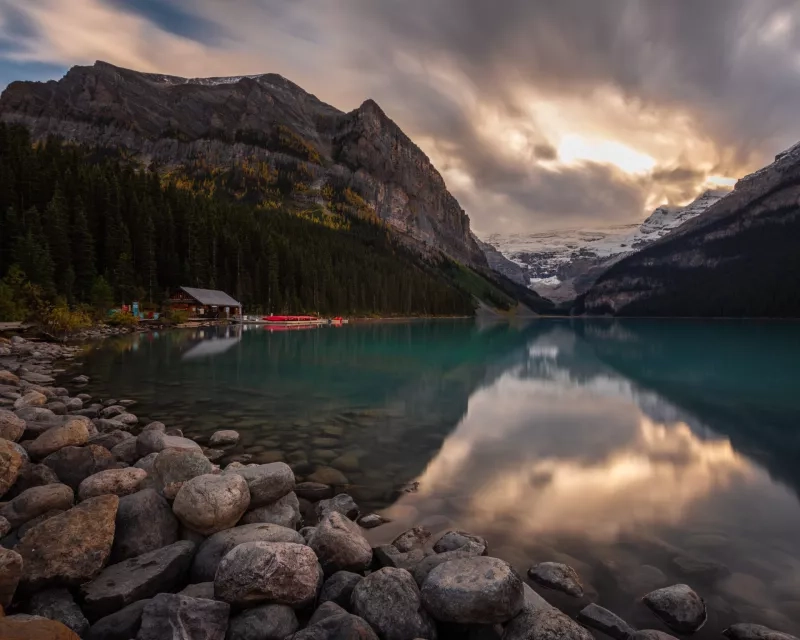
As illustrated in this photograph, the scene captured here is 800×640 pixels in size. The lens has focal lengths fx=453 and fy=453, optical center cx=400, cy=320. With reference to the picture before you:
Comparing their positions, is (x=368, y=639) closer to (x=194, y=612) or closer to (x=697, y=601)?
(x=194, y=612)

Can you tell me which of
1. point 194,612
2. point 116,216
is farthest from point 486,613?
point 116,216

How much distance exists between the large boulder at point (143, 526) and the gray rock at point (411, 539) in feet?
12.5

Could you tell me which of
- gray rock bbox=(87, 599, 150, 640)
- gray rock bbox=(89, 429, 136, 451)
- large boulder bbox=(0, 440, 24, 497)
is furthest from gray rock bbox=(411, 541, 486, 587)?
gray rock bbox=(89, 429, 136, 451)

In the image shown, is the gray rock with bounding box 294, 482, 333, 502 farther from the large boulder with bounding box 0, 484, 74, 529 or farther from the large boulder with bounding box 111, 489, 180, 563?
the large boulder with bounding box 0, 484, 74, 529

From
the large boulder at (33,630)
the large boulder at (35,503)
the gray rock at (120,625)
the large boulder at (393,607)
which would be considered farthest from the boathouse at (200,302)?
the large boulder at (33,630)

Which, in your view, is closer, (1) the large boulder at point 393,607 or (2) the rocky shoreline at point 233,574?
(2) the rocky shoreline at point 233,574

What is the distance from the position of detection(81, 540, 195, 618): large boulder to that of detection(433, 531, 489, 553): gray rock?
4.24m

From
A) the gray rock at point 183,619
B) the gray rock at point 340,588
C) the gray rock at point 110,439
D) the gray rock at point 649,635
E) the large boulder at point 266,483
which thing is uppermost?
the large boulder at point 266,483

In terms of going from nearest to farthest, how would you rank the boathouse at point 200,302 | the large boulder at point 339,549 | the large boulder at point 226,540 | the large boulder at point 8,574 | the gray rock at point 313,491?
the large boulder at point 8,574, the large boulder at point 226,540, the large boulder at point 339,549, the gray rock at point 313,491, the boathouse at point 200,302

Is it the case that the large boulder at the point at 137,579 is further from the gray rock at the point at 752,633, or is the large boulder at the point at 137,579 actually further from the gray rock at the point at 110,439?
the gray rock at the point at 752,633

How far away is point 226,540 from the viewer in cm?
689

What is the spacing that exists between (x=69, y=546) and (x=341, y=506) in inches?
198

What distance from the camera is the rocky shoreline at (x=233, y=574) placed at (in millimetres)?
5344

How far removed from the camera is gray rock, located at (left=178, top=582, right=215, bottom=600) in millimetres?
5781
